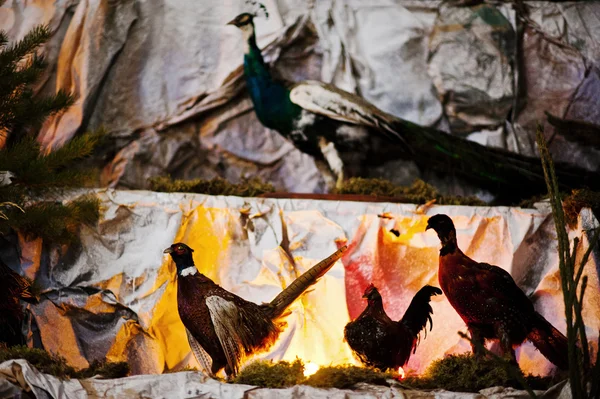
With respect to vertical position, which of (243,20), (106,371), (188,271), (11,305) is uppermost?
(243,20)

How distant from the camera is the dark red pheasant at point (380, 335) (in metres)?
2.78

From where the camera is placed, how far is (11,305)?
2855mm

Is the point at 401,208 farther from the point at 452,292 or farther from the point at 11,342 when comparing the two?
the point at 11,342

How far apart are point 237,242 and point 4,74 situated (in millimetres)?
1077

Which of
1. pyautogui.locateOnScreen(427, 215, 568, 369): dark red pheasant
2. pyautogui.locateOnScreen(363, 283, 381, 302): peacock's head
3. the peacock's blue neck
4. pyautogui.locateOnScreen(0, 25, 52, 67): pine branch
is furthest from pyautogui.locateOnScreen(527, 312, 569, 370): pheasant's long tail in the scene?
pyautogui.locateOnScreen(0, 25, 52, 67): pine branch

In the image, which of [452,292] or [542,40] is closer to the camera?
[452,292]

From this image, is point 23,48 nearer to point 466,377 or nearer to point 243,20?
point 243,20

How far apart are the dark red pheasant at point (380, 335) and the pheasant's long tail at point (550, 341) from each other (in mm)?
390

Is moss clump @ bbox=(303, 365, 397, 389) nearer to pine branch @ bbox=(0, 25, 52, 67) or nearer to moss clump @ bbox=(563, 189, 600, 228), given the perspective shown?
moss clump @ bbox=(563, 189, 600, 228)

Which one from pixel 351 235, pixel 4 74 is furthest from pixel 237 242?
pixel 4 74

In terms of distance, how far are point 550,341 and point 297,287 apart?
A: 0.89 metres

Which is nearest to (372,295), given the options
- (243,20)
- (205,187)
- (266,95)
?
(205,187)

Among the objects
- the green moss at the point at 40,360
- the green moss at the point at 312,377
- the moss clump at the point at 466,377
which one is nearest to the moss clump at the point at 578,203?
the moss clump at the point at 466,377

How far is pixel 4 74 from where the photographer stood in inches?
121
